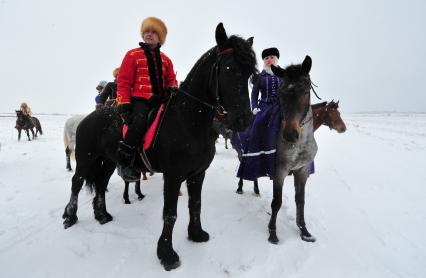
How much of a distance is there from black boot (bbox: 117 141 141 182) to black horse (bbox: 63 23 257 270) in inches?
10.2

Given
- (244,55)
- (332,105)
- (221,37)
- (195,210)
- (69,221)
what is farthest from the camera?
(332,105)

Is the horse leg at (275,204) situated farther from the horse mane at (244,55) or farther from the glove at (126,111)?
the glove at (126,111)

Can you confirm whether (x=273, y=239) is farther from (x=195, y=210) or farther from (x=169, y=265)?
(x=169, y=265)

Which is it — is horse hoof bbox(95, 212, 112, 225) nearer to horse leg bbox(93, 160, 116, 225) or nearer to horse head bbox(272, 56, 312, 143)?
horse leg bbox(93, 160, 116, 225)

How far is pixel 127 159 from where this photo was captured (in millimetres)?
3340

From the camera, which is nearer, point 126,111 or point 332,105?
point 126,111

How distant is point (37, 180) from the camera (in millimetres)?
7199

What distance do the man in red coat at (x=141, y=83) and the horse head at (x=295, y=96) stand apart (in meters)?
1.72

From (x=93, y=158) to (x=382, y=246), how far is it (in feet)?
16.1

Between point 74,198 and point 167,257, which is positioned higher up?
point 74,198

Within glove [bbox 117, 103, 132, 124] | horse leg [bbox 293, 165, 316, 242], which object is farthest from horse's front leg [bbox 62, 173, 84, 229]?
Answer: horse leg [bbox 293, 165, 316, 242]

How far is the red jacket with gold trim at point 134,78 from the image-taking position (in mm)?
3227

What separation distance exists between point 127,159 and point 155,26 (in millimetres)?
1917

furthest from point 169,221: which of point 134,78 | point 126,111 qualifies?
point 134,78
